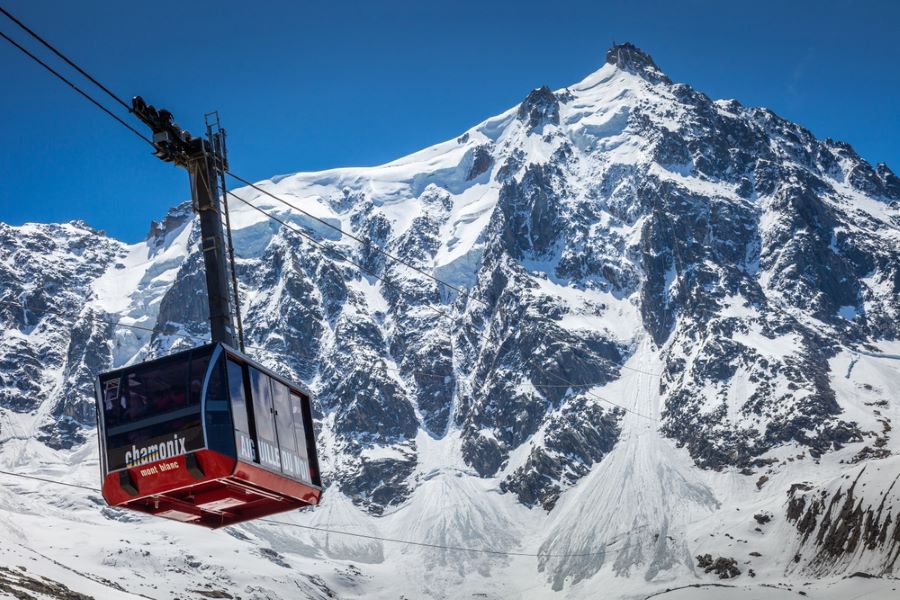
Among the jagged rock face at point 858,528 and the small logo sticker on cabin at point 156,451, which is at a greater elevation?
the small logo sticker on cabin at point 156,451

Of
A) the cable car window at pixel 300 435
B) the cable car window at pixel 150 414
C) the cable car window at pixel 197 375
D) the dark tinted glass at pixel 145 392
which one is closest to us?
the cable car window at pixel 150 414

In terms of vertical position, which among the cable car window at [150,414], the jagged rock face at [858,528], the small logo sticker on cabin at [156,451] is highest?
the cable car window at [150,414]

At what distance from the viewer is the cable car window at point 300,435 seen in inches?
1330

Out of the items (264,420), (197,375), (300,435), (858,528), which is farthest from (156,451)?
(858,528)

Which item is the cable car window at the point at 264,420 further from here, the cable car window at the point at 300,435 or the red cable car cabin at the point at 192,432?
the cable car window at the point at 300,435

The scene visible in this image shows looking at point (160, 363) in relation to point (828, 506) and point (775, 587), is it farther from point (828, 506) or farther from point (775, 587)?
point (828, 506)

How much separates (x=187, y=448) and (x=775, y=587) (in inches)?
6496

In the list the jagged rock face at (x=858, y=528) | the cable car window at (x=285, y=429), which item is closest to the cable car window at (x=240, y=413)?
the cable car window at (x=285, y=429)

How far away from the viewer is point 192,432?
2941cm

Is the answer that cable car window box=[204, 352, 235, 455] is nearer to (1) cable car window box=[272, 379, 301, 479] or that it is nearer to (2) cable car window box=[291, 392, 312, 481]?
(1) cable car window box=[272, 379, 301, 479]

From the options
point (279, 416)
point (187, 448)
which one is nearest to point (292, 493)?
point (279, 416)

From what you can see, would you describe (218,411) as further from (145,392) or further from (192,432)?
(145,392)

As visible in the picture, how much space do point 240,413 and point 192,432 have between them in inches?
54.6

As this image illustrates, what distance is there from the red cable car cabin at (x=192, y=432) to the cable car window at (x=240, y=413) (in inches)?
1.0
